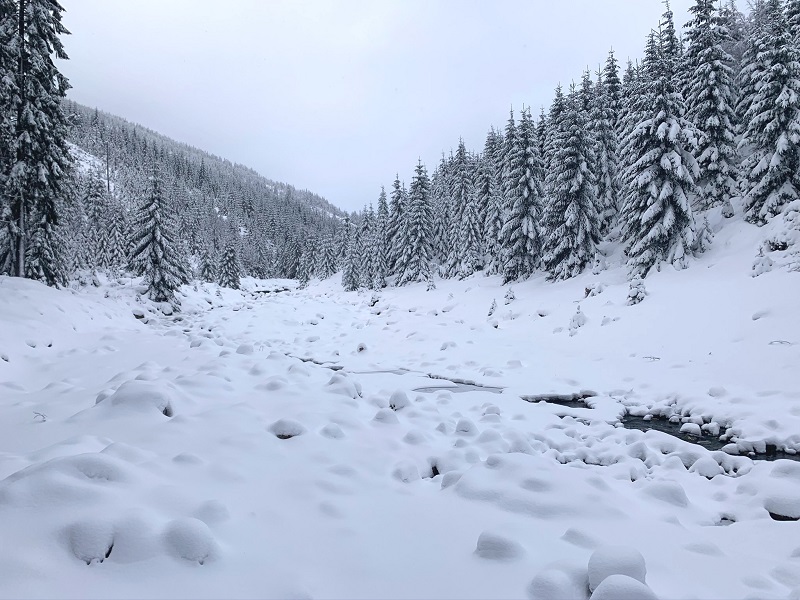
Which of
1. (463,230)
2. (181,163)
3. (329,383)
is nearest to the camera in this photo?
(329,383)

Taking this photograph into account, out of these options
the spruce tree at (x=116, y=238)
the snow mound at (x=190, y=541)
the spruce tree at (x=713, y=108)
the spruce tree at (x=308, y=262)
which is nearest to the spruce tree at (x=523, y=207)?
the spruce tree at (x=713, y=108)

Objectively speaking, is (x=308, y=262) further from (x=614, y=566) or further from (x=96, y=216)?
(x=614, y=566)

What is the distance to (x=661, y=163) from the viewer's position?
19.3 meters

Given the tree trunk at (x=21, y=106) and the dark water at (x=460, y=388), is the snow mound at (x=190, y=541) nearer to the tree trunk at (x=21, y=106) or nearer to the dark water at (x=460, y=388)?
the dark water at (x=460, y=388)

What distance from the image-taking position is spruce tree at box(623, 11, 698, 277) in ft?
62.7

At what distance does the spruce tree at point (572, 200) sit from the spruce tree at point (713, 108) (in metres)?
5.60

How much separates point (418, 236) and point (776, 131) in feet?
87.5

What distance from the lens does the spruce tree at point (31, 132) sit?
15.9m

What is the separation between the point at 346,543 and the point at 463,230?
36.1 m

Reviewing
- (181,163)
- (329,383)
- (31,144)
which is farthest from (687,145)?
(181,163)

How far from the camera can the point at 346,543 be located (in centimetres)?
302

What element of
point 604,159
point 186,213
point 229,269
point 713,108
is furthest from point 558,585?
point 186,213

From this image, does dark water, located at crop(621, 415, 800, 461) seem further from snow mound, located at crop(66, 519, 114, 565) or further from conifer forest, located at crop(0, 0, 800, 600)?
snow mound, located at crop(66, 519, 114, 565)

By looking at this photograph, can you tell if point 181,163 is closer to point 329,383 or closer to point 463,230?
point 463,230
